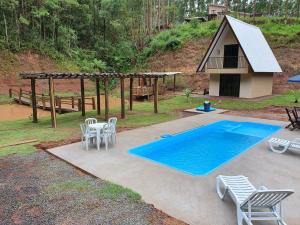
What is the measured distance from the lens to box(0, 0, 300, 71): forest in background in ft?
91.4

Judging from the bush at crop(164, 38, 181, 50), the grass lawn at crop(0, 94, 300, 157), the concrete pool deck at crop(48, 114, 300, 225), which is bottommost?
the grass lawn at crop(0, 94, 300, 157)

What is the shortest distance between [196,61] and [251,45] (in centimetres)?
978

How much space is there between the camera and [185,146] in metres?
9.09

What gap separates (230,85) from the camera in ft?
69.1

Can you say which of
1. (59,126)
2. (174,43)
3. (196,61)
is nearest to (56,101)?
(59,126)

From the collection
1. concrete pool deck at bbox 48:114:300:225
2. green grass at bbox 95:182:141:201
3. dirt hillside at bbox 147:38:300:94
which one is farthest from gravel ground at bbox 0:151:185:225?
dirt hillside at bbox 147:38:300:94

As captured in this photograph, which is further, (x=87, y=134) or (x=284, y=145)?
(x=87, y=134)

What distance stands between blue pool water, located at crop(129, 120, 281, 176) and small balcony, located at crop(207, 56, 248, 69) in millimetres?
9299

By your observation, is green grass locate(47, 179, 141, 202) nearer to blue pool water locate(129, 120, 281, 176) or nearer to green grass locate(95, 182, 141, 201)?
green grass locate(95, 182, 141, 201)

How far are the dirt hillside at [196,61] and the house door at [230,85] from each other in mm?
4275

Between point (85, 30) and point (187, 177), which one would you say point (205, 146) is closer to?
point (187, 177)

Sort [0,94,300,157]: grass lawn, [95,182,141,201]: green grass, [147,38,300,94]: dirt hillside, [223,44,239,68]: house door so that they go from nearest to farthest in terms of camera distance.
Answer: [95,182,141,201]: green grass, [0,94,300,157]: grass lawn, [223,44,239,68]: house door, [147,38,300,94]: dirt hillside

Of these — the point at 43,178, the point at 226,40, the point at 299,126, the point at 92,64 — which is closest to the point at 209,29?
the point at 226,40

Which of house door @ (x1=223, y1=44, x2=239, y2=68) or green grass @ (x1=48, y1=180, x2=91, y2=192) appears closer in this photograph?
green grass @ (x1=48, y1=180, x2=91, y2=192)
